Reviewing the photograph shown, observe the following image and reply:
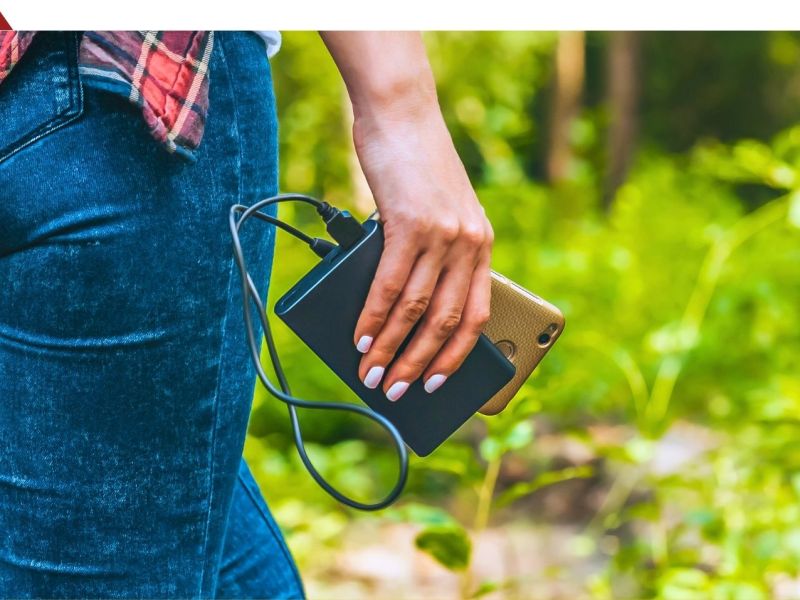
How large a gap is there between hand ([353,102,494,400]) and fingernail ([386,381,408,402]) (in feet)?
0.05

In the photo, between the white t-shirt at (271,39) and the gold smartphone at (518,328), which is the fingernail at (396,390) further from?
the white t-shirt at (271,39)

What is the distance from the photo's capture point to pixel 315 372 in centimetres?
340

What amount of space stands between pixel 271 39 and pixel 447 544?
90 cm

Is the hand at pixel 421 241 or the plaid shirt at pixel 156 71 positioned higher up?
the plaid shirt at pixel 156 71

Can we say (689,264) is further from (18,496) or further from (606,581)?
(18,496)

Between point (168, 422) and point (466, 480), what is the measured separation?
90 centimetres

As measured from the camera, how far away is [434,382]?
83cm

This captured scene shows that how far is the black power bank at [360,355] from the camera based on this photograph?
810 mm

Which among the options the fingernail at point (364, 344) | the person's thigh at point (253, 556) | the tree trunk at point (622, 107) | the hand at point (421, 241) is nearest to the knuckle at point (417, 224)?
the hand at point (421, 241)

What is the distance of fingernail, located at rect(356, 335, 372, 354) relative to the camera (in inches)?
31.7

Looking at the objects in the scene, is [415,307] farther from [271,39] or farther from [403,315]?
[271,39]

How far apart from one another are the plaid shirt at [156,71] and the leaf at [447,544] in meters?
0.89

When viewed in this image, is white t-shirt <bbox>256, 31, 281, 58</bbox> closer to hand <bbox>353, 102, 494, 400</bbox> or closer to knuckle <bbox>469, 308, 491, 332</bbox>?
hand <bbox>353, 102, 494, 400</bbox>
